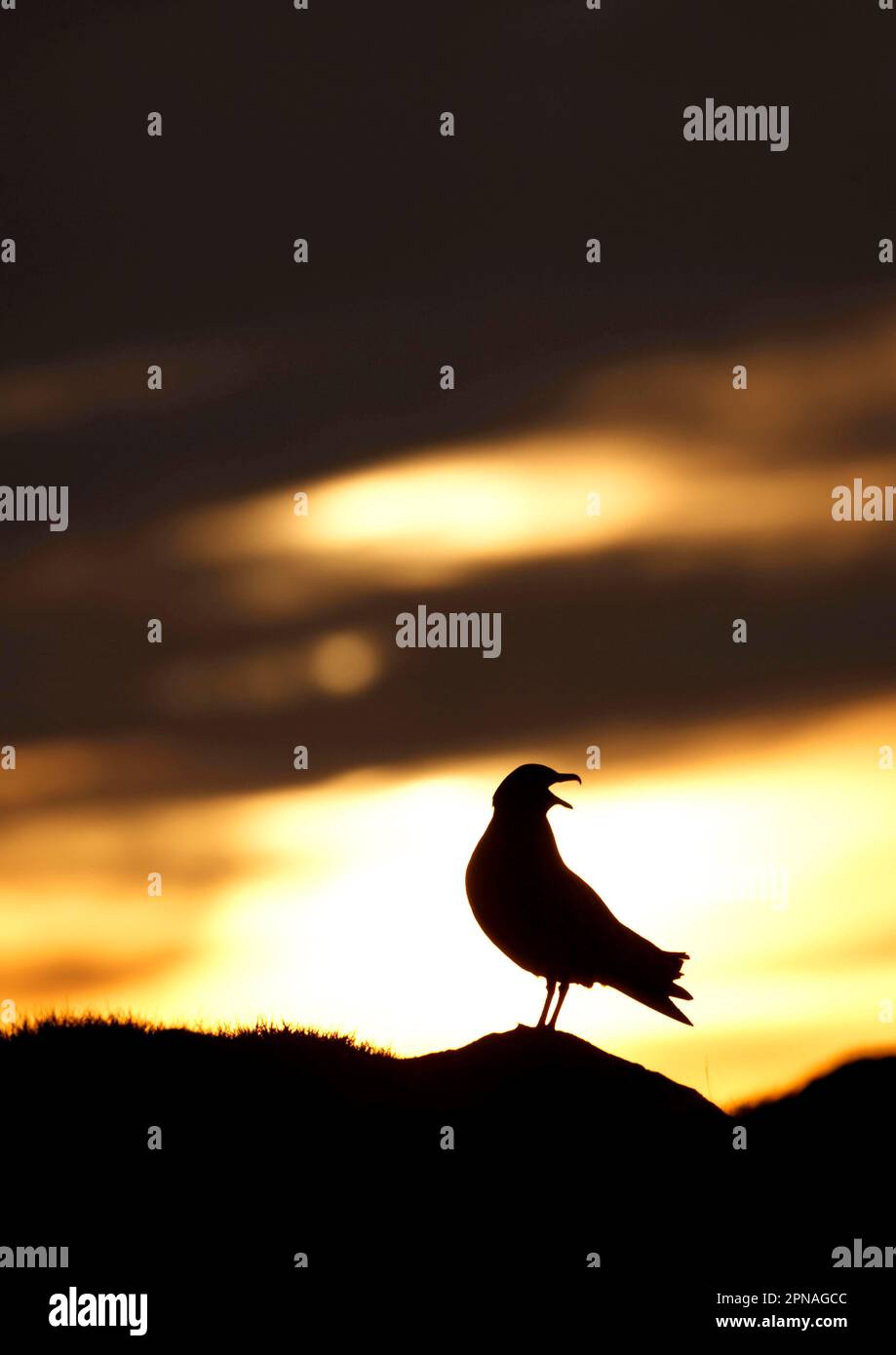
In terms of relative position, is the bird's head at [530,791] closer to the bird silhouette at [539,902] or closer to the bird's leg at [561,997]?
the bird silhouette at [539,902]

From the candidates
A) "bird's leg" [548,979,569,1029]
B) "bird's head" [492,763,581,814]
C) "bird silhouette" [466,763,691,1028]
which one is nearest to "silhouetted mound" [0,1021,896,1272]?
"bird's leg" [548,979,569,1029]

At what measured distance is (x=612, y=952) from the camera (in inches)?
666

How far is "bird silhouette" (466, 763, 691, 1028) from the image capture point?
16578mm

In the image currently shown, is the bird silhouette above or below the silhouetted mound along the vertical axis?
above

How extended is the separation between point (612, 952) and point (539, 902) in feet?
2.91

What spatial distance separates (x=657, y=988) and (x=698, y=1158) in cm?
186

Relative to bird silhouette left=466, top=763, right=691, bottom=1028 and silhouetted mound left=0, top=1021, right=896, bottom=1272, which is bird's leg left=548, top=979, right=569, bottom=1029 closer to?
bird silhouette left=466, top=763, right=691, bottom=1028

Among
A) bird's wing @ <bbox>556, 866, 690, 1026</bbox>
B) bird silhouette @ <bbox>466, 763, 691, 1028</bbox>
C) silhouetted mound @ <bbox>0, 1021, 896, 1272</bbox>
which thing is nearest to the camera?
silhouetted mound @ <bbox>0, 1021, 896, 1272</bbox>

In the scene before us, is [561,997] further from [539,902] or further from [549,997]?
[539,902]

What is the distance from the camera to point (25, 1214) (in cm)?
1420

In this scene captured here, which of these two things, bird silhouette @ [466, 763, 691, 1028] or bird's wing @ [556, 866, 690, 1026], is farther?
bird's wing @ [556, 866, 690, 1026]

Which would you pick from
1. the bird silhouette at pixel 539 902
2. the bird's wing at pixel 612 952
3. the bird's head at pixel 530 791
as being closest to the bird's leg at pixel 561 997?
the bird silhouette at pixel 539 902
